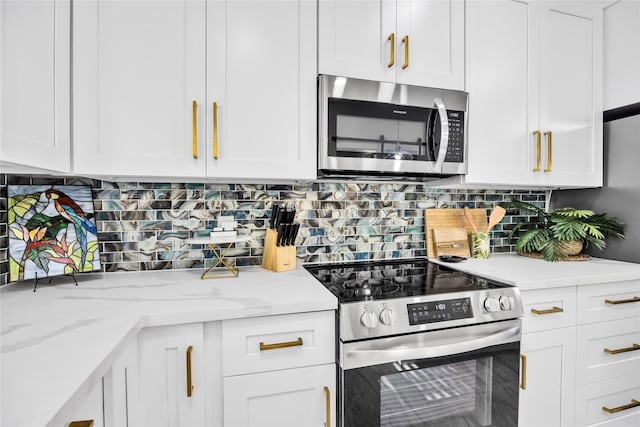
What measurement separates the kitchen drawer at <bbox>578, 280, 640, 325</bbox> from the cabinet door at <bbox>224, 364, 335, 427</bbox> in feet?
4.04

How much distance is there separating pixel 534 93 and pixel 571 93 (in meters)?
0.27

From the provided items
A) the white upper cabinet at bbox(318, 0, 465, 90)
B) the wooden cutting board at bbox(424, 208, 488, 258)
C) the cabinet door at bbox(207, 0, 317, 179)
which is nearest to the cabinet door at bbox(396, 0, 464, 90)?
the white upper cabinet at bbox(318, 0, 465, 90)

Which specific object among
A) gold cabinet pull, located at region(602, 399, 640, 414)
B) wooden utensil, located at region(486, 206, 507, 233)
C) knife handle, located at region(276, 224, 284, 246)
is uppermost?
wooden utensil, located at region(486, 206, 507, 233)

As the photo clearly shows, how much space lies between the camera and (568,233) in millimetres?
1893

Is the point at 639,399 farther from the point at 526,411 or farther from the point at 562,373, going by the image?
the point at 526,411

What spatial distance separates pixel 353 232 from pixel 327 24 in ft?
3.46

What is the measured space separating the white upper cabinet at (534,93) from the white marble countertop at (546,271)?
445 mm

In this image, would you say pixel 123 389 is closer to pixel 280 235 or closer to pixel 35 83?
pixel 280 235

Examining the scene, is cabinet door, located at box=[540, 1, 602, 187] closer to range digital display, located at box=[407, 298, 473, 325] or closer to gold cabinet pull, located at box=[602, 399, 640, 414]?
range digital display, located at box=[407, 298, 473, 325]

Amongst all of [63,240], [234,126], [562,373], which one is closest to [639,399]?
[562,373]

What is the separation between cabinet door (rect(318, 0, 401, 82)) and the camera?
4.93 ft

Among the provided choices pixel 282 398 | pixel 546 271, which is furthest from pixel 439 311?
pixel 546 271

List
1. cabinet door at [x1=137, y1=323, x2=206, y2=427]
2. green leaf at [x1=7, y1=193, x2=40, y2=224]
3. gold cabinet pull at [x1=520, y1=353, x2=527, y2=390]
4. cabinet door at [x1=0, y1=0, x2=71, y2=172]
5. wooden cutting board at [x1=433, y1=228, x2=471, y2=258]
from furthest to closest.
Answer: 1. wooden cutting board at [x1=433, y1=228, x2=471, y2=258]
2. gold cabinet pull at [x1=520, y1=353, x2=527, y2=390]
3. green leaf at [x1=7, y1=193, x2=40, y2=224]
4. cabinet door at [x1=137, y1=323, x2=206, y2=427]
5. cabinet door at [x1=0, y1=0, x2=71, y2=172]

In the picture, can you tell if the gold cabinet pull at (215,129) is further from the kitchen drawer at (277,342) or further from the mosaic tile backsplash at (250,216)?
the kitchen drawer at (277,342)
